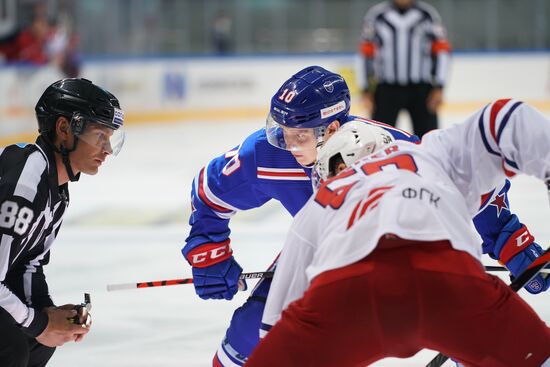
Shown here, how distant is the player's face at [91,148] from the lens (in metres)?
2.60

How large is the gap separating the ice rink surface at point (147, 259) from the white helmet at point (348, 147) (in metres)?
1.22

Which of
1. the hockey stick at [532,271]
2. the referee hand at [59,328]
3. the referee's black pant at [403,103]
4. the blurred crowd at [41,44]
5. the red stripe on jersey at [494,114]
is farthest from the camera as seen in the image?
the blurred crowd at [41,44]

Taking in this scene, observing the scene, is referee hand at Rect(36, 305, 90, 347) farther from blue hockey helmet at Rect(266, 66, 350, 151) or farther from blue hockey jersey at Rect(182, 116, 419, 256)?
blue hockey helmet at Rect(266, 66, 350, 151)

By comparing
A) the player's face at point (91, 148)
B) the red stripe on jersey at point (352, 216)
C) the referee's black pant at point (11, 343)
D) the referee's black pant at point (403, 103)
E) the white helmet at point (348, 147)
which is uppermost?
the white helmet at point (348, 147)

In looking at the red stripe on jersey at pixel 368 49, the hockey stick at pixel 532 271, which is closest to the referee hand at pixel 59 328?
the hockey stick at pixel 532 271

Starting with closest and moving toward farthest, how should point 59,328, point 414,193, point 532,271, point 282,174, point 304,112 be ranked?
point 414,193
point 532,271
point 59,328
point 304,112
point 282,174

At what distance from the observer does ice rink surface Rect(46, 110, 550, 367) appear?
3479mm

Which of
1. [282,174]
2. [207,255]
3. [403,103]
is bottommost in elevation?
[403,103]

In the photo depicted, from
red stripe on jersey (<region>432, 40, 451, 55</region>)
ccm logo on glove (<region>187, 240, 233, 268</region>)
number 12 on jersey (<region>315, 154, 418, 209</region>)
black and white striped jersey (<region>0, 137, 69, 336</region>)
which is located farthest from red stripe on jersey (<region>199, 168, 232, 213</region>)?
red stripe on jersey (<region>432, 40, 451, 55</region>)

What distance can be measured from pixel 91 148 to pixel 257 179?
0.53m

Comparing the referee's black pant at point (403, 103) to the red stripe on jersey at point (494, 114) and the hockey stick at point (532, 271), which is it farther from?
the red stripe on jersey at point (494, 114)

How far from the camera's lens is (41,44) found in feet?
37.8

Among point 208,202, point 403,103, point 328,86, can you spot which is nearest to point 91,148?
point 208,202

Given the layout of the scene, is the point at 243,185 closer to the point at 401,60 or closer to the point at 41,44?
the point at 401,60
